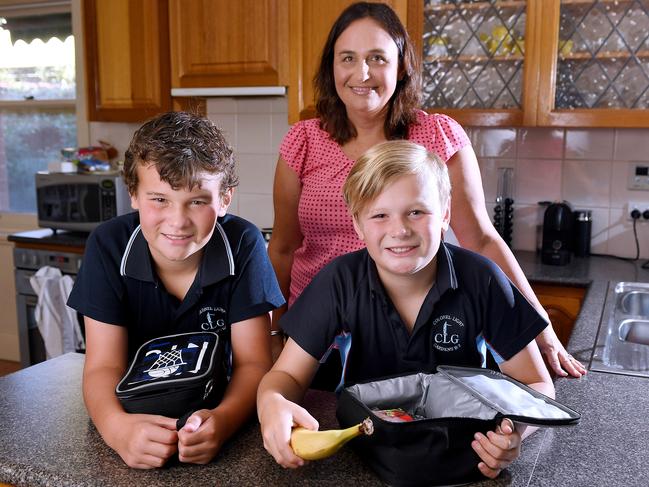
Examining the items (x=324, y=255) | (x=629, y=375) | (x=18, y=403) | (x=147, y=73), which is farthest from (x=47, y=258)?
(x=629, y=375)

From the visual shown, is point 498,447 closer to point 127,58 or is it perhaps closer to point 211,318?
point 211,318

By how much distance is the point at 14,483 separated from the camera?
2.91 ft

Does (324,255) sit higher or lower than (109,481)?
higher

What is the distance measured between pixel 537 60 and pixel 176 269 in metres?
1.82

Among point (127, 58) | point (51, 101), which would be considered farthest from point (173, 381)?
point (51, 101)

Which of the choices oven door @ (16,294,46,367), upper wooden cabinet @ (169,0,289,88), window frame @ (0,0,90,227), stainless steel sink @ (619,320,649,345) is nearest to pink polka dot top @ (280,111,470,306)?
stainless steel sink @ (619,320,649,345)

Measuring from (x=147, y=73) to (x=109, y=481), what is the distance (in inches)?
103

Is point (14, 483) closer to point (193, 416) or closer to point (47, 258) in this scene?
point (193, 416)

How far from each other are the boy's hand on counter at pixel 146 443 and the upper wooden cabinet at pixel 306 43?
6.62ft

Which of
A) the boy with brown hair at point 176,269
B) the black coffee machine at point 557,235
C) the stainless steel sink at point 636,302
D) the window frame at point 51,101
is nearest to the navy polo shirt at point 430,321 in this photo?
the boy with brown hair at point 176,269

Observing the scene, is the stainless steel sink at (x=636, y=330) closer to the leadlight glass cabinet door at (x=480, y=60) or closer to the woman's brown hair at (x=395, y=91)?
the woman's brown hair at (x=395, y=91)

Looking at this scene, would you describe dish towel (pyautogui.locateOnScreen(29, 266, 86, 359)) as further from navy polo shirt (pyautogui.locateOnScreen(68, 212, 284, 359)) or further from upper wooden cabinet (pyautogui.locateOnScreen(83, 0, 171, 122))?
navy polo shirt (pyautogui.locateOnScreen(68, 212, 284, 359))

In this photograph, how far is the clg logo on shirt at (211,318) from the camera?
1.18 meters

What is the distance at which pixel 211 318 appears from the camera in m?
1.18
